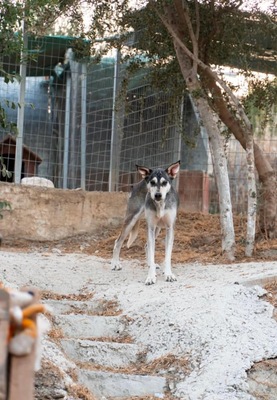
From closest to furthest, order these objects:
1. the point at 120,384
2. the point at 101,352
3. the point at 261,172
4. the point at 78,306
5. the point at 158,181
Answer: the point at 120,384
the point at 101,352
the point at 78,306
the point at 158,181
the point at 261,172

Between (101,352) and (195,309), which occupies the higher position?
(195,309)

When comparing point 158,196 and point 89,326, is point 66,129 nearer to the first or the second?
point 158,196

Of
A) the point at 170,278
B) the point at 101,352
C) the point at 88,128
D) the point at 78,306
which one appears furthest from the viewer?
the point at 88,128

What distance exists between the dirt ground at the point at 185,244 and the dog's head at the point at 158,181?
1457 mm

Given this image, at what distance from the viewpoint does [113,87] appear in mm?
14836

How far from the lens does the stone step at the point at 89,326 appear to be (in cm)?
848

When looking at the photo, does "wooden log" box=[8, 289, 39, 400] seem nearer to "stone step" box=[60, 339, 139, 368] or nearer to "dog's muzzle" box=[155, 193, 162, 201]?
"stone step" box=[60, 339, 139, 368]

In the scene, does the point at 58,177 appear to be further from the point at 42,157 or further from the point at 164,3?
the point at 164,3

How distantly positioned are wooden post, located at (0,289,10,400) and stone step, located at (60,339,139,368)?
18.2 feet

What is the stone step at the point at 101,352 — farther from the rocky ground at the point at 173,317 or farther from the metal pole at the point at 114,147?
the metal pole at the point at 114,147

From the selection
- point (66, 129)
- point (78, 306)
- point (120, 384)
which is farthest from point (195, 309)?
point (66, 129)

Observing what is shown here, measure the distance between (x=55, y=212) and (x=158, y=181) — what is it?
3588 mm

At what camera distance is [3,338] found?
2.19 metres

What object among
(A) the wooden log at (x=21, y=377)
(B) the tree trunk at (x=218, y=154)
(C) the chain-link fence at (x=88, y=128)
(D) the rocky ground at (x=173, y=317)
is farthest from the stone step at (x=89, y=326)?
(A) the wooden log at (x=21, y=377)
